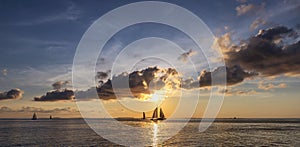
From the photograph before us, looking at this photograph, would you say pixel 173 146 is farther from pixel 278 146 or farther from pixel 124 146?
pixel 278 146

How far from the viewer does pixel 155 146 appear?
83.9m

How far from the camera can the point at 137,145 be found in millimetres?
86562

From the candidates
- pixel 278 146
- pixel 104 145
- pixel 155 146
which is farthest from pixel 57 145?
pixel 278 146

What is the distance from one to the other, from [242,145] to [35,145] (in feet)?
215

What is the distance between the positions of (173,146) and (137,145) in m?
12.0

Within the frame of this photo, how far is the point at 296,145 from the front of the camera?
85.3m

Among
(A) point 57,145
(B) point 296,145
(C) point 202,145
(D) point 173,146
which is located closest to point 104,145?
(A) point 57,145

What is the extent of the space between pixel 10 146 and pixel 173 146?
51646 millimetres

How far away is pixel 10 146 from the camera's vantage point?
3398 inches

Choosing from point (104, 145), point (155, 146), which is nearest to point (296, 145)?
point (155, 146)

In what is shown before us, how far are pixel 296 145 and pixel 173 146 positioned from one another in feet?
128

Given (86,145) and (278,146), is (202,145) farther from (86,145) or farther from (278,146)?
(86,145)

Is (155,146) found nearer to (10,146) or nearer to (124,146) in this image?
(124,146)

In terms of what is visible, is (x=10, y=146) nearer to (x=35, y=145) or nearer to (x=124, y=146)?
(x=35, y=145)
